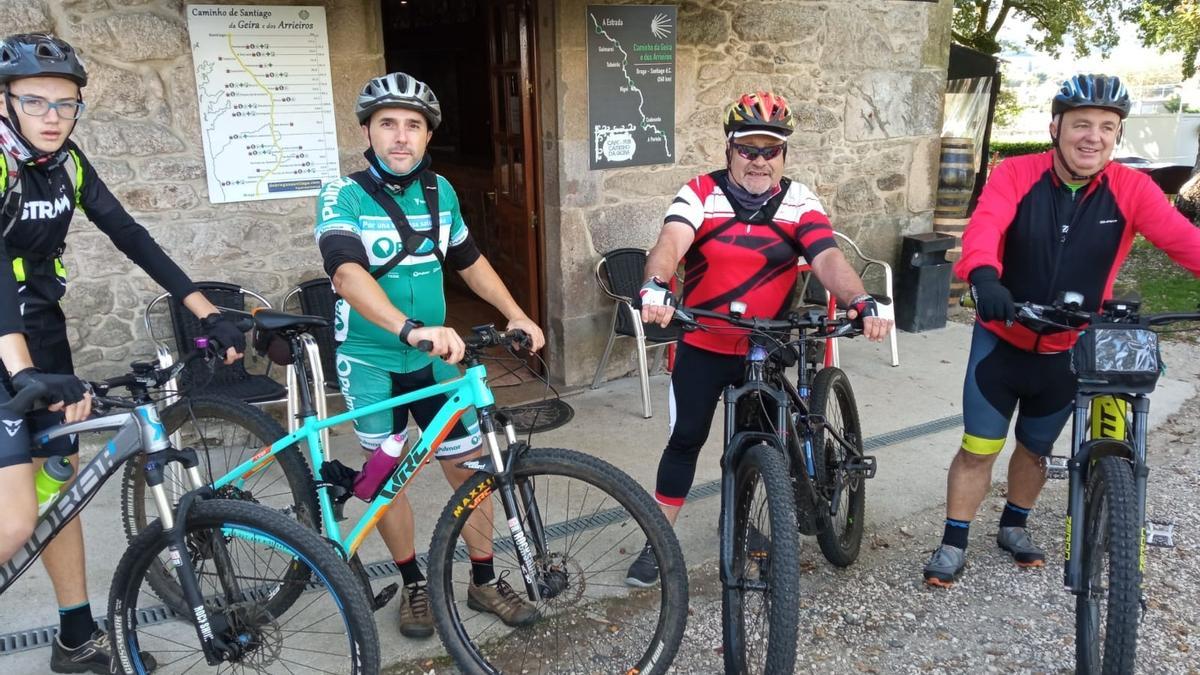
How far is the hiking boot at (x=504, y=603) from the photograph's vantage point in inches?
112

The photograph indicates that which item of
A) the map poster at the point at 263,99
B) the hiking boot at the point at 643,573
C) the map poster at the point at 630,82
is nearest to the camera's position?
the hiking boot at the point at 643,573

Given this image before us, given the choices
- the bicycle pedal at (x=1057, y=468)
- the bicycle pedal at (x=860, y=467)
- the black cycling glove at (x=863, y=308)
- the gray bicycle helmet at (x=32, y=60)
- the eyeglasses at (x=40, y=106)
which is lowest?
the bicycle pedal at (x=860, y=467)

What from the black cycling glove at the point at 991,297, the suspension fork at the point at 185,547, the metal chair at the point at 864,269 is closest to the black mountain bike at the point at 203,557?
the suspension fork at the point at 185,547

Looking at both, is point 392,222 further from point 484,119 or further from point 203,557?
point 484,119

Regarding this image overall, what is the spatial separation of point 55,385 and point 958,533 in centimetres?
293

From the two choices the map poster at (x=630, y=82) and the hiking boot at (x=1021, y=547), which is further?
the map poster at (x=630, y=82)

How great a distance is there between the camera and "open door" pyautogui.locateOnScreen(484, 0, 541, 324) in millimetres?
5027

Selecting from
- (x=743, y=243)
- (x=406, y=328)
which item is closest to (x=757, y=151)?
(x=743, y=243)

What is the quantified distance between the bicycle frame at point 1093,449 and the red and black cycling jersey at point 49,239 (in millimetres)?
2706

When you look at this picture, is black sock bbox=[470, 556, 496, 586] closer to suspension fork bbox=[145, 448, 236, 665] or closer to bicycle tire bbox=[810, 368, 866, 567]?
suspension fork bbox=[145, 448, 236, 665]

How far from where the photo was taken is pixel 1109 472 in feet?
7.97

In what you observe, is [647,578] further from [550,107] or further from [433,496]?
[550,107]

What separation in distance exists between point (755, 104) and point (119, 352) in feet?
10.8

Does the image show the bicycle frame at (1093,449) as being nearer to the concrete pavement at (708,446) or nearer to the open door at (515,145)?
the concrete pavement at (708,446)
